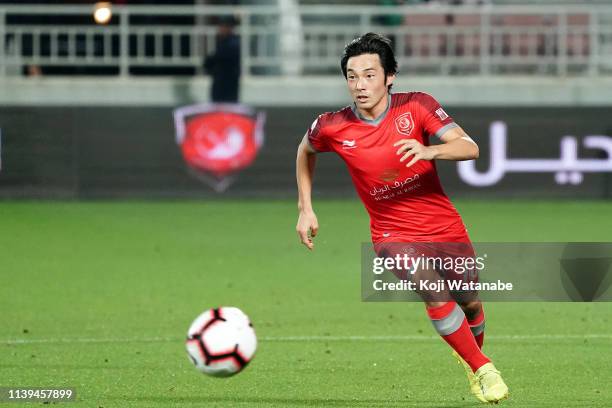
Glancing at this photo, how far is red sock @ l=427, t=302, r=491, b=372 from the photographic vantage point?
23.4 feet

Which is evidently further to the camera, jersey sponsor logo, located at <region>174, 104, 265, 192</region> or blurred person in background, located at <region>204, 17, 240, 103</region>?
blurred person in background, located at <region>204, 17, 240, 103</region>

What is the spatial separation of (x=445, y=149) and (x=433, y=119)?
1.36 ft

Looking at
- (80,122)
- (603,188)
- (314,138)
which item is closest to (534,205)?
(603,188)

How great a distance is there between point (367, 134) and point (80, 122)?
41.5ft

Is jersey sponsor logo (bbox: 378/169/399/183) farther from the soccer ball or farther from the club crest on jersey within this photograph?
the soccer ball

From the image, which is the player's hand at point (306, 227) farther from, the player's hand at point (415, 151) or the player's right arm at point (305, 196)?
the player's hand at point (415, 151)

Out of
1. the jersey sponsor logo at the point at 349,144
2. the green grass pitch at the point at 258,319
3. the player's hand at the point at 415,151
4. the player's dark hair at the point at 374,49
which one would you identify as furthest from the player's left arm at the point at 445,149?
the green grass pitch at the point at 258,319

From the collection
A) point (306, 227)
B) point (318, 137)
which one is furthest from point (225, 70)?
point (306, 227)

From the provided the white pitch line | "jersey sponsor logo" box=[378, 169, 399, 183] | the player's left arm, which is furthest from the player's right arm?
the white pitch line

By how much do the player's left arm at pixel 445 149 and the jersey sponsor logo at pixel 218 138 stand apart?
12.5 m

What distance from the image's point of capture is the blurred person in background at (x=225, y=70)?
20203mm

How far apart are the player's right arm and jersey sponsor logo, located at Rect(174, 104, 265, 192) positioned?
469 inches

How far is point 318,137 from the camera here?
7.64 meters

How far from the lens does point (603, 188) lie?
19828mm
